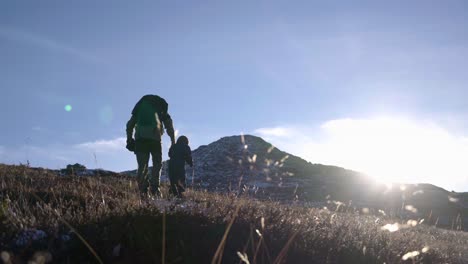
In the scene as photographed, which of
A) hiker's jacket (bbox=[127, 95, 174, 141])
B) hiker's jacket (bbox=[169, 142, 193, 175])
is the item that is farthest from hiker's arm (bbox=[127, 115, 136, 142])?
hiker's jacket (bbox=[169, 142, 193, 175])

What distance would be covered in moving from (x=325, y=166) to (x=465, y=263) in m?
36.3

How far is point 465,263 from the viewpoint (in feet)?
24.9

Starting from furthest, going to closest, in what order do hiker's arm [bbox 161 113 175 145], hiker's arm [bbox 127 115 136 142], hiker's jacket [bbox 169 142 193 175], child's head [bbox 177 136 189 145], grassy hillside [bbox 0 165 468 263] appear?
child's head [bbox 177 136 189 145], hiker's jacket [bbox 169 142 193 175], hiker's arm [bbox 161 113 175 145], hiker's arm [bbox 127 115 136 142], grassy hillside [bbox 0 165 468 263]

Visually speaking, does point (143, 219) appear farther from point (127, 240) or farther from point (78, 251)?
point (78, 251)

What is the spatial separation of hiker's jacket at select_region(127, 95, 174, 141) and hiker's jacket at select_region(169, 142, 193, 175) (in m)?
1.80

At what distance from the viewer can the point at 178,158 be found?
1220 centimetres

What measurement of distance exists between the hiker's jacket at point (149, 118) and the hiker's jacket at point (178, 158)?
1.80 metres

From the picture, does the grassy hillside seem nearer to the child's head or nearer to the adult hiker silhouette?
the adult hiker silhouette

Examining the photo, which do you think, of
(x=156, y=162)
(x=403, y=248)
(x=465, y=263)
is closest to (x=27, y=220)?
(x=403, y=248)

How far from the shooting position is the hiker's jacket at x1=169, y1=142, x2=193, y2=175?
1208 centimetres

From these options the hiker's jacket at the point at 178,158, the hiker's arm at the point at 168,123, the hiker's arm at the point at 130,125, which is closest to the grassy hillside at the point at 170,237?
the hiker's arm at the point at 130,125

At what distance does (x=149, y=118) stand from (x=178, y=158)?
92.4 inches

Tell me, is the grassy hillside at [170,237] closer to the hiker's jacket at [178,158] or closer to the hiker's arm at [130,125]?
the hiker's arm at [130,125]

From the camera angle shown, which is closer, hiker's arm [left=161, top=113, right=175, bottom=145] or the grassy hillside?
the grassy hillside
